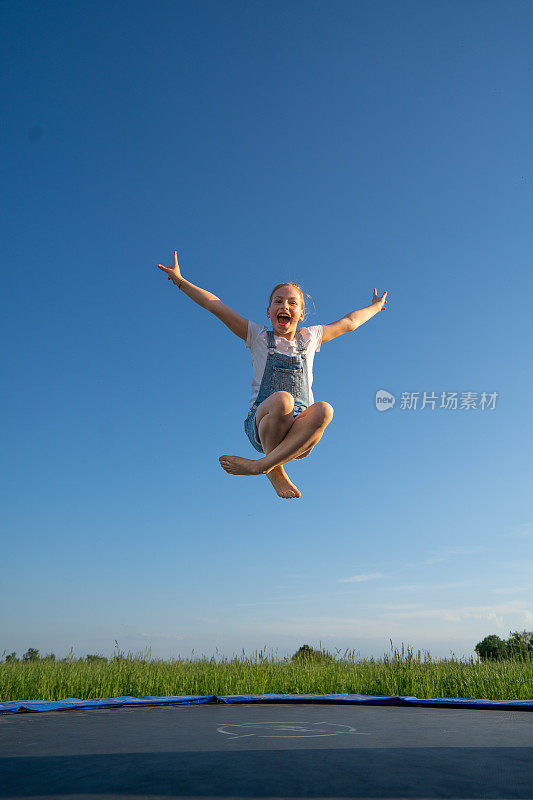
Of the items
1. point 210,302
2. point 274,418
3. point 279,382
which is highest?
point 210,302

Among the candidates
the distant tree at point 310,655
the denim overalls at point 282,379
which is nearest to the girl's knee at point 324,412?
the denim overalls at point 282,379

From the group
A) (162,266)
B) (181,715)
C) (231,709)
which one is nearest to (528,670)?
(231,709)

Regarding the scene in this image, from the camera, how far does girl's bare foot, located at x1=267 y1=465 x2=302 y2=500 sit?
3.59m

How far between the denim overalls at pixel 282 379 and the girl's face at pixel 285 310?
8 centimetres

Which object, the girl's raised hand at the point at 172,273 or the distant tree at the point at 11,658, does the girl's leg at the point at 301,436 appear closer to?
the girl's raised hand at the point at 172,273

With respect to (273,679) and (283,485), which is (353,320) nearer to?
(283,485)

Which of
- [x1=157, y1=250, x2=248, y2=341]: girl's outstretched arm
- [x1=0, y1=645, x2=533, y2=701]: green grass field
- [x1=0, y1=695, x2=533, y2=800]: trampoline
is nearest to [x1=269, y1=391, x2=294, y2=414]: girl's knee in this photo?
[x1=157, y1=250, x2=248, y2=341]: girl's outstretched arm

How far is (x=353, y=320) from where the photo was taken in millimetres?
3895

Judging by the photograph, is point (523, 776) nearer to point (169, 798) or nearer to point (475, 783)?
point (475, 783)

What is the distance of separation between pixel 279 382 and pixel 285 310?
0.38 metres

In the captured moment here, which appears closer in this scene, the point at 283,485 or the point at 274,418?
the point at 274,418

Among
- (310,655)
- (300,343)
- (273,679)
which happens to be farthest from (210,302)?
(310,655)

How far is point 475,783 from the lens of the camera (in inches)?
67.8

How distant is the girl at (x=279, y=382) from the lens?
123 inches
